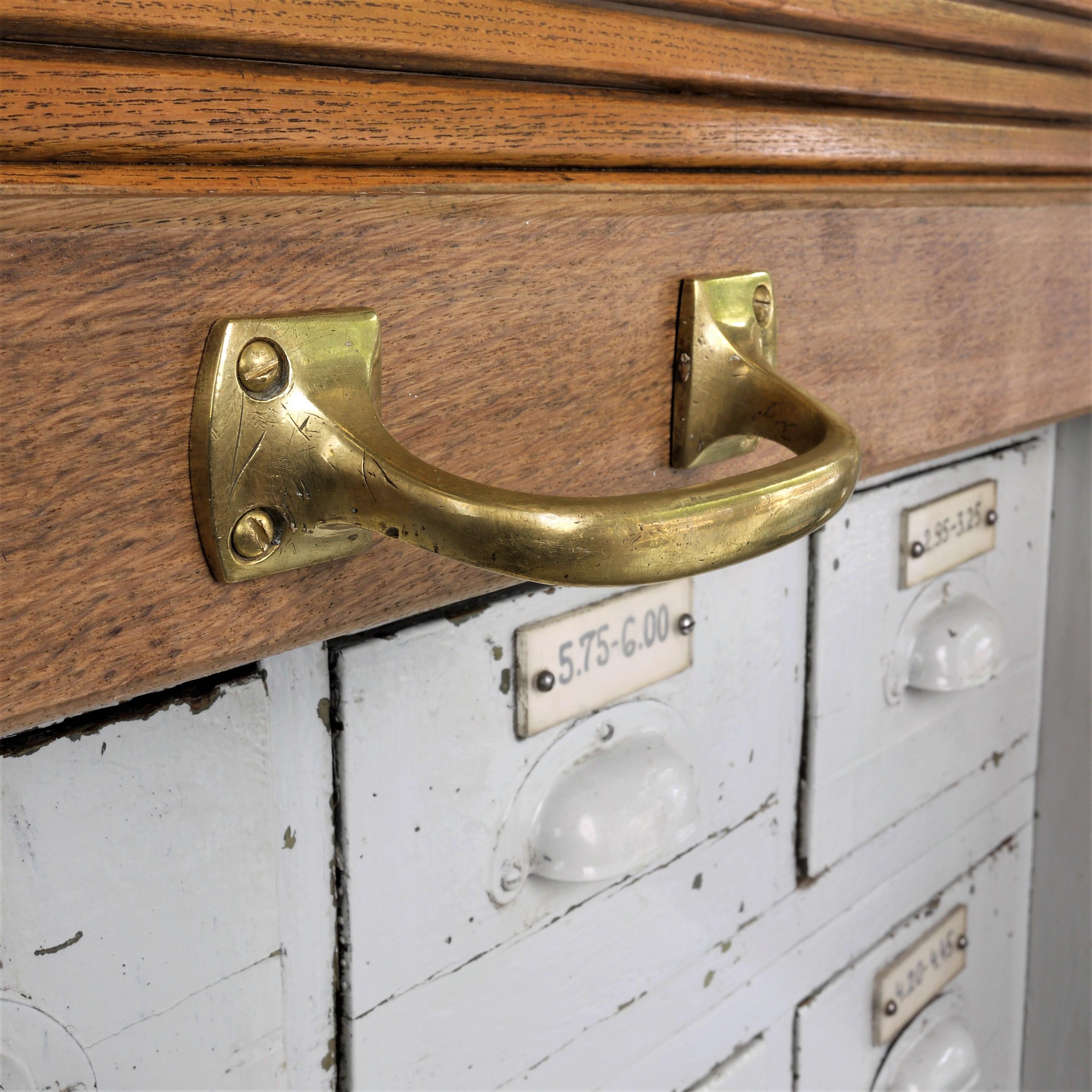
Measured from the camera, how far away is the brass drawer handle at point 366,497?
24 cm

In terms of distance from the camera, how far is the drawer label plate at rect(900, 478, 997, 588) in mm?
625

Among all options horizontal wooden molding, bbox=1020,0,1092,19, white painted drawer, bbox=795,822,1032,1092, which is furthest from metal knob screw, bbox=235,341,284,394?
white painted drawer, bbox=795,822,1032,1092

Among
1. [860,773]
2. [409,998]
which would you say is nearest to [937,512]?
[860,773]

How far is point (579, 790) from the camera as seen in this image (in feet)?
1.46

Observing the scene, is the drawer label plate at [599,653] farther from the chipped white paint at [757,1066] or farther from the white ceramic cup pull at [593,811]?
the chipped white paint at [757,1066]

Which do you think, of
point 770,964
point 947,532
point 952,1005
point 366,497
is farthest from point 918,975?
point 366,497

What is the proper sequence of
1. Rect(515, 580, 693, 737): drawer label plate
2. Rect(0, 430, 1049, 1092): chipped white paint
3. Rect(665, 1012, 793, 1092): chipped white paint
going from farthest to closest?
Rect(665, 1012, 793, 1092): chipped white paint, Rect(515, 580, 693, 737): drawer label plate, Rect(0, 430, 1049, 1092): chipped white paint

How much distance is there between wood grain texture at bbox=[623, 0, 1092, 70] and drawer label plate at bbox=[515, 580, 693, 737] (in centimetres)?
21

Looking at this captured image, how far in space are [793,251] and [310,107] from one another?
188 millimetres

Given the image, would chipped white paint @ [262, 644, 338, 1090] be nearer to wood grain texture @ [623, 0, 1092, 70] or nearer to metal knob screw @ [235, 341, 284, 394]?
metal knob screw @ [235, 341, 284, 394]

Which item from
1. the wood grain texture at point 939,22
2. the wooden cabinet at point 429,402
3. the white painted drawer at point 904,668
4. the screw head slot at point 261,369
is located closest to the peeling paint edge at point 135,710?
the wooden cabinet at point 429,402

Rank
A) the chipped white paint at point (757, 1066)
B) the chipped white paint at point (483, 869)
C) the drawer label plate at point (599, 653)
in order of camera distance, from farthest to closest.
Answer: the chipped white paint at point (757, 1066) → the drawer label plate at point (599, 653) → the chipped white paint at point (483, 869)

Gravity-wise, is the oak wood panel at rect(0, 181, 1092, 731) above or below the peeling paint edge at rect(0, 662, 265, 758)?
above

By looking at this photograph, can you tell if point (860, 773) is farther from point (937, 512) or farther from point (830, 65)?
point (830, 65)
